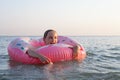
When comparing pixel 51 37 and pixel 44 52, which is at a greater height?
pixel 51 37

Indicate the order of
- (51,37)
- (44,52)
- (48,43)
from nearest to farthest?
(44,52), (51,37), (48,43)

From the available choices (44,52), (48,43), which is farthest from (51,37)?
(44,52)

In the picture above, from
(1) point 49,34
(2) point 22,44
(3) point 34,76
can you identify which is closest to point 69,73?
(3) point 34,76

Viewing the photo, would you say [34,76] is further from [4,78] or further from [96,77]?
[96,77]

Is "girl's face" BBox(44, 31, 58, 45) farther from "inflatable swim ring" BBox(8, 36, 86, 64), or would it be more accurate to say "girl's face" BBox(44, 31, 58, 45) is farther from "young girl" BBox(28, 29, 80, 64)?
"inflatable swim ring" BBox(8, 36, 86, 64)

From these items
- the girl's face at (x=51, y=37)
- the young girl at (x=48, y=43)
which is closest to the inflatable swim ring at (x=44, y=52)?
the young girl at (x=48, y=43)

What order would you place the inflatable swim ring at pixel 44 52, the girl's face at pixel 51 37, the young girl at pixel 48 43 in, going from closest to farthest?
the young girl at pixel 48 43
the inflatable swim ring at pixel 44 52
the girl's face at pixel 51 37

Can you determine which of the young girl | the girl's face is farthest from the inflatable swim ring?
the girl's face

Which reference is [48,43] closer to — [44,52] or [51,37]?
[51,37]

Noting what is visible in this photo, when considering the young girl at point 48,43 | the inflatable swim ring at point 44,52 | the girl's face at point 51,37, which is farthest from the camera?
the girl's face at point 51,37

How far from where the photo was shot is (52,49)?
6941 mm

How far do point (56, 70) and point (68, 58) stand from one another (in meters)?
1.41

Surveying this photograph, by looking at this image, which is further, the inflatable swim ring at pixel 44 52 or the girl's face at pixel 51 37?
the girl's face at pixel 51 37

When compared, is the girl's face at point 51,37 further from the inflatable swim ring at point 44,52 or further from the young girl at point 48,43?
the inflatable swim ring at point 44,52
